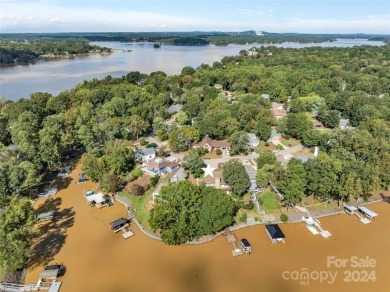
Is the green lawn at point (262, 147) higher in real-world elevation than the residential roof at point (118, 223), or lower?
higher

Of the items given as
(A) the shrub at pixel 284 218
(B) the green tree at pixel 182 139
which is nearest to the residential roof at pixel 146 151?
(B) the green tree at pixel 182 139

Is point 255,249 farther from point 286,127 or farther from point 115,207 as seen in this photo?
point 286,127

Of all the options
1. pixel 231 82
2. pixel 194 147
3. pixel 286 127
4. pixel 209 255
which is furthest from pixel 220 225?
pixel 231 82

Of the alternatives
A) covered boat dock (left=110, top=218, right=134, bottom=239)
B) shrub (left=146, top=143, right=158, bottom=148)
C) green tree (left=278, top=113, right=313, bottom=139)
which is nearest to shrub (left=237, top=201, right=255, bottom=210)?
covered boat dock (left=110, top=218, right=134, bottom=239)

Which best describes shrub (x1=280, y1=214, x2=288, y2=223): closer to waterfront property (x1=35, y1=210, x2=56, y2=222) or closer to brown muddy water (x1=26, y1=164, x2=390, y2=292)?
brown muddy water (x1=26, y1=164, x2=390, y2=292)

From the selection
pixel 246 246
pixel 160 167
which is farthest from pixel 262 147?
pixel 246 246

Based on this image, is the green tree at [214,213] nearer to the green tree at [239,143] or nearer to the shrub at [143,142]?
the green tree at [239,143]

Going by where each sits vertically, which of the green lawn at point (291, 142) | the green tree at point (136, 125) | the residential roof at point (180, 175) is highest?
the green tree at point (136, 125)

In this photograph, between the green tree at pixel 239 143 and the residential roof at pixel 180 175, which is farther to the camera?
the green tree at pixel 239 143
